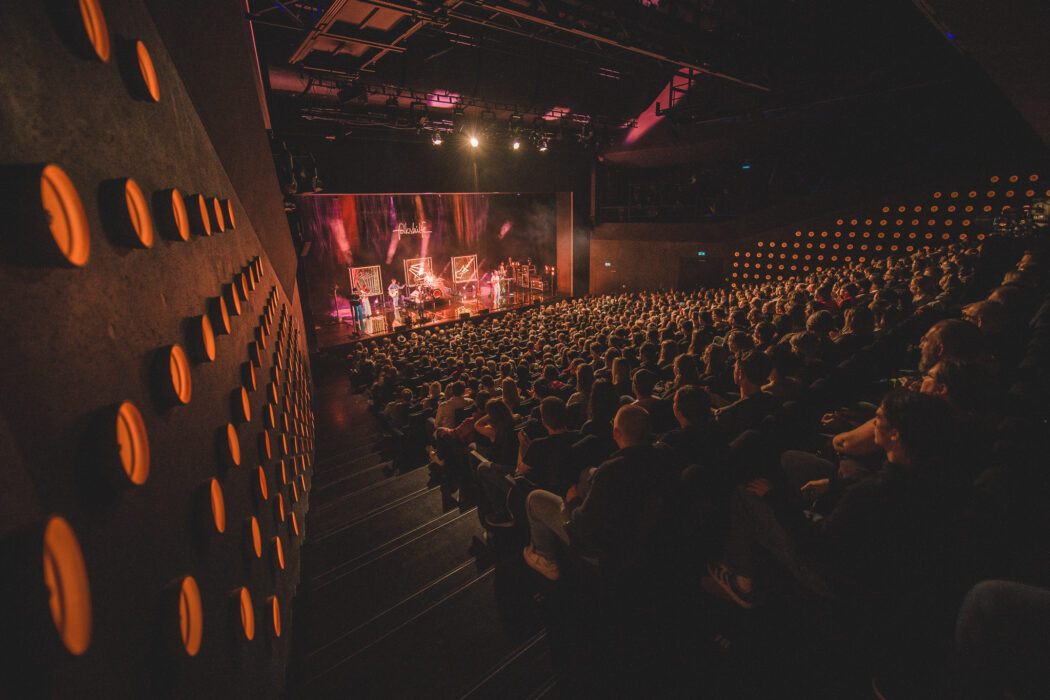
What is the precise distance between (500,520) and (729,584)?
1.79m

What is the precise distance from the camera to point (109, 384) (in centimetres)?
100

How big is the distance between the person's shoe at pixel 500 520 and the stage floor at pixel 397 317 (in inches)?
461

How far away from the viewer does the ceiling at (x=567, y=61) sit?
8438mm

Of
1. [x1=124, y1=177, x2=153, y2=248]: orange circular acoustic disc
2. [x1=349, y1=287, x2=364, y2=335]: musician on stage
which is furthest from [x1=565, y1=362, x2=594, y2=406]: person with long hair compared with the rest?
[x1=349, y1=287, x2=364, y2=335]: musician on stage

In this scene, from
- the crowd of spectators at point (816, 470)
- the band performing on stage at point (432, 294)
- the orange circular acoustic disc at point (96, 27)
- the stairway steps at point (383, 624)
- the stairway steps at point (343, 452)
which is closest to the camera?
the orange circular acoustic disc at point (96, 27)

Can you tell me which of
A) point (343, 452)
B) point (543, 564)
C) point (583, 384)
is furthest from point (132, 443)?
point (343, 452)

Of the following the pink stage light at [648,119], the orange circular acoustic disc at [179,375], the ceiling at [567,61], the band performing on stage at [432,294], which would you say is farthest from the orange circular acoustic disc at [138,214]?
the pink stage light at [648,119]

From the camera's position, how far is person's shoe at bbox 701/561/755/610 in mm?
2424

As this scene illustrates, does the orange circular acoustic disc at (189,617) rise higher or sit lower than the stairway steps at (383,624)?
higher

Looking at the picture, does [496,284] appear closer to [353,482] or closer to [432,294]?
[432,294]

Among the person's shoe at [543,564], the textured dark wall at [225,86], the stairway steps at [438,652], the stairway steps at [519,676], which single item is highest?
the textured dark wall at [225,86]

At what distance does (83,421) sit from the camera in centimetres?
88

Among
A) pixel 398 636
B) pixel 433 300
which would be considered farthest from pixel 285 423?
pixel 433 300

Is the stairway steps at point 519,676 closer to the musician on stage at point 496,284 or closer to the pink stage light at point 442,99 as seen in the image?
the pink stage light at point 442,99
